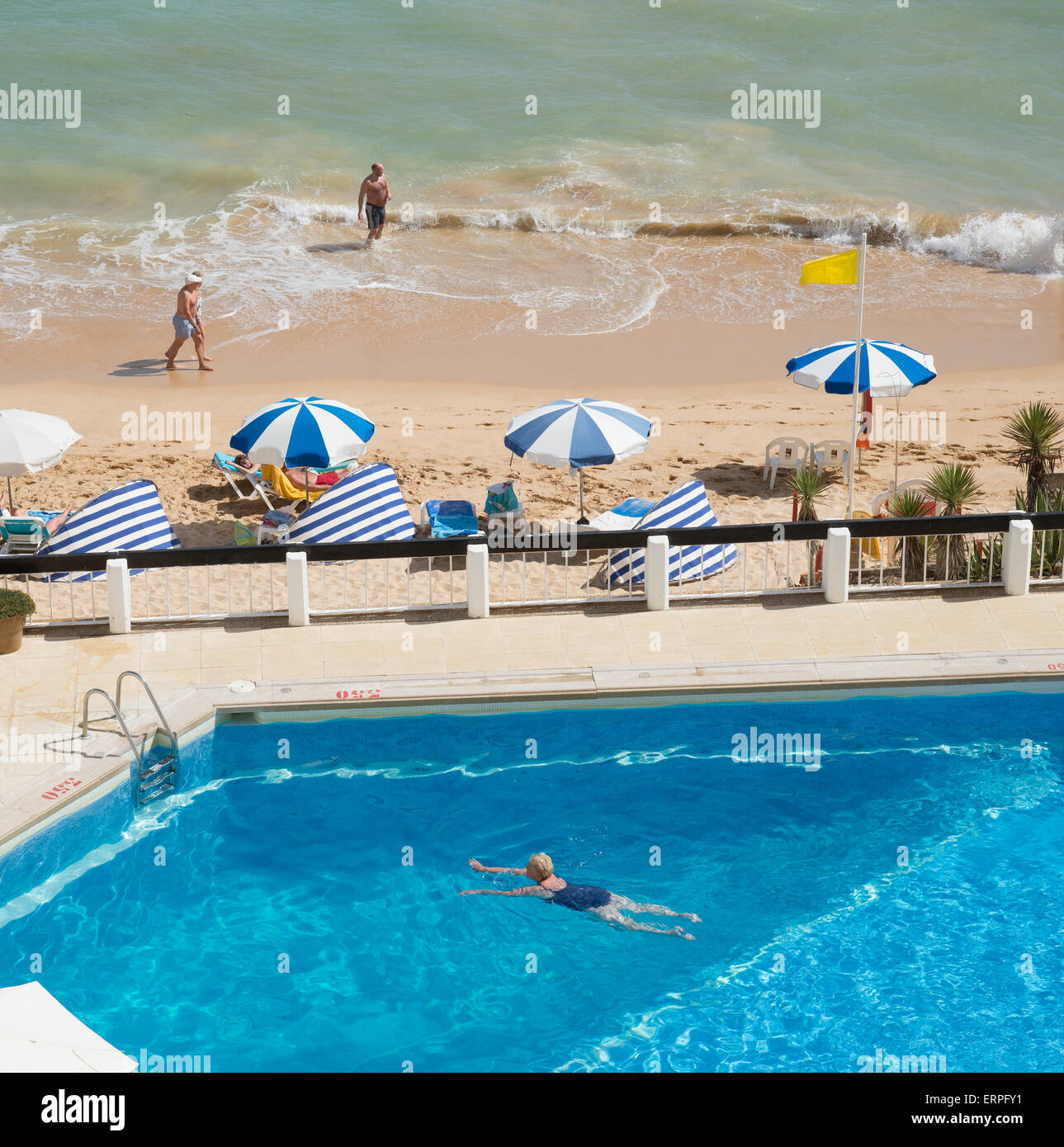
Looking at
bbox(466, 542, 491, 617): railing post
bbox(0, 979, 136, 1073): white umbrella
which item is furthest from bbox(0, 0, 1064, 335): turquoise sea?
bbox(0, 979, 136, 1073): white umbrella

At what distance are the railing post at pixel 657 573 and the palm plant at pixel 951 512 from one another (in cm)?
305

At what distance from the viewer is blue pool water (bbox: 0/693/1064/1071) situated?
10523mm

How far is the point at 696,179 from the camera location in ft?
123

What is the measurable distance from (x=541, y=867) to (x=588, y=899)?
0.45 m

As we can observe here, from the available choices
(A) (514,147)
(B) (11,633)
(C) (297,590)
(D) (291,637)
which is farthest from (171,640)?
(A) (514,147)

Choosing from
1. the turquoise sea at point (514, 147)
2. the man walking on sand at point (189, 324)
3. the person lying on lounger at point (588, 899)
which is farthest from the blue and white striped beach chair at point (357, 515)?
the turquoise sea at point (514, 147)

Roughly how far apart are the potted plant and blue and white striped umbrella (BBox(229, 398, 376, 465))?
140 inches

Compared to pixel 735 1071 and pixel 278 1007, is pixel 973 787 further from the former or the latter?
pixel 278 1007

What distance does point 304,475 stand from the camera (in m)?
19.3

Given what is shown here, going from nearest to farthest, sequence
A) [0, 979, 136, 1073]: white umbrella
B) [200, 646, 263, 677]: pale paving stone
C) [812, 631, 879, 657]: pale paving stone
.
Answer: [0, 979, 136, 1073]: white umbrella, [200, 646, 263, 677]: pale paving stone, [812, 631, 879, 657]: pale paving stone

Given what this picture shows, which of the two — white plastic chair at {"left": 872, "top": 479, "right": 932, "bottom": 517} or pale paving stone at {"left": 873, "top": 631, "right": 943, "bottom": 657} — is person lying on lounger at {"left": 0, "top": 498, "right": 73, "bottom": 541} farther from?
white plastic chair at {"left": 872, "top": 479, "right": 932, "bottom": 517}

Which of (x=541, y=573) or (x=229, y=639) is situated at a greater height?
(x=541, y=573)

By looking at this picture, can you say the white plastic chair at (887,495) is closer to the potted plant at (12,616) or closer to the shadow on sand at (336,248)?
the potted plant at (12,616)

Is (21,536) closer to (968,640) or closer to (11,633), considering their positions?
(11,633)
